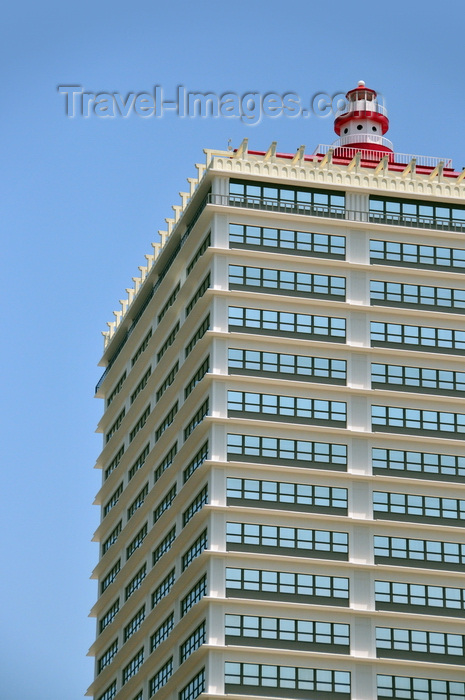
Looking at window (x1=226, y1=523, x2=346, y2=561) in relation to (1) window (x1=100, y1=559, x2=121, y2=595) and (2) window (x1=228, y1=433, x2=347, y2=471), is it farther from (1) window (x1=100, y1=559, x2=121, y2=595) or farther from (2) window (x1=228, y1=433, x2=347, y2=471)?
(1) window (x1=100, y1=559, x2=121, y2=595)

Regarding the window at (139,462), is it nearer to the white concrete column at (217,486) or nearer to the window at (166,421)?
the window at (166,421)

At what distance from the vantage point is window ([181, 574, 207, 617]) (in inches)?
4060

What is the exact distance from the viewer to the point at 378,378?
109 metres

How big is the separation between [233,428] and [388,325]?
1208 cm

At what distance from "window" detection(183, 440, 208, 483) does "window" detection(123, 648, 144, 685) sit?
1353cm

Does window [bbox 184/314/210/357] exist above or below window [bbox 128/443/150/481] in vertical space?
above

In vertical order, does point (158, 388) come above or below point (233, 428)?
above

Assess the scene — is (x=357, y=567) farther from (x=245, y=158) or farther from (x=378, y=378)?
(x=245, y=158)

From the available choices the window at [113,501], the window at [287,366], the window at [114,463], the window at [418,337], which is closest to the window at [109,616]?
the window at [113,501]

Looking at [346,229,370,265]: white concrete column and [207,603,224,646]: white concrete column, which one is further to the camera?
[346,229,370,265]: white concrete column

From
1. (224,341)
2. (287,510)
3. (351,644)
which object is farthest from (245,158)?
(351,644)

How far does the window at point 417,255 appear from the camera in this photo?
111062 millimetres

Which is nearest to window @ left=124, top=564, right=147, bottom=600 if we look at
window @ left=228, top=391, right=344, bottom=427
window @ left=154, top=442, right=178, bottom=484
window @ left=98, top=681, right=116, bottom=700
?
window @ left=154, top=442, right=178, bottom=484

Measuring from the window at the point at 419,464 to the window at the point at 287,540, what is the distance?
545 cm
